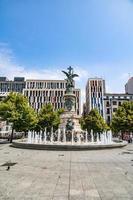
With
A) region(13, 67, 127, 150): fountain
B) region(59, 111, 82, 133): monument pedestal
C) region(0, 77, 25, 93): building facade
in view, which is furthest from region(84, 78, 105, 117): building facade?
region(59, 111, 82, 133): monument pedestal

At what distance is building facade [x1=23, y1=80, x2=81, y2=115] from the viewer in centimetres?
11106

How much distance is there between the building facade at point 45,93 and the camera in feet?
364

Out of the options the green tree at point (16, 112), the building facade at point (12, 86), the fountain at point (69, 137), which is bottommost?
the fountain at point (69, 137)

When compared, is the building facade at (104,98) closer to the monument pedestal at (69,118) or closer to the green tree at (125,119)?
the green tree at (125,119)

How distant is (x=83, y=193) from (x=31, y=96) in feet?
357

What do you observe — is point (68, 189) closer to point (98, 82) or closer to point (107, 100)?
point (107, 100)

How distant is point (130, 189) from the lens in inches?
230

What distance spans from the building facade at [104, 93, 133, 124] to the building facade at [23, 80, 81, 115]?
3524cm

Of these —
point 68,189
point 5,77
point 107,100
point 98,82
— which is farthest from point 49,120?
point 5,77

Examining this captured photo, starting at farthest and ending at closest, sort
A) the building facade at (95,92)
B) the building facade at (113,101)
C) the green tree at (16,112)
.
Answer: the building facade at (95,92) → the building facade at (113,101) → the green tree at (16,112)

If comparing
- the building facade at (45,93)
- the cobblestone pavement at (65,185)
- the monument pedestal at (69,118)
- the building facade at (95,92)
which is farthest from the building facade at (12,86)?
the cobblestone pavement at (65,185)

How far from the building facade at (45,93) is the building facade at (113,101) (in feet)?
116

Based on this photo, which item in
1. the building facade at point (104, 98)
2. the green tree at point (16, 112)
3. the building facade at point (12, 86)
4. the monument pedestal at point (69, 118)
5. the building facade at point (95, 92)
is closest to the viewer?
the green tree at point (16, 112)

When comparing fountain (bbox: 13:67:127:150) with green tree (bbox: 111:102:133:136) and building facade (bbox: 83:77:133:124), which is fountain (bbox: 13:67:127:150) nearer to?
green tree (bbox: 111:102:133:136)
